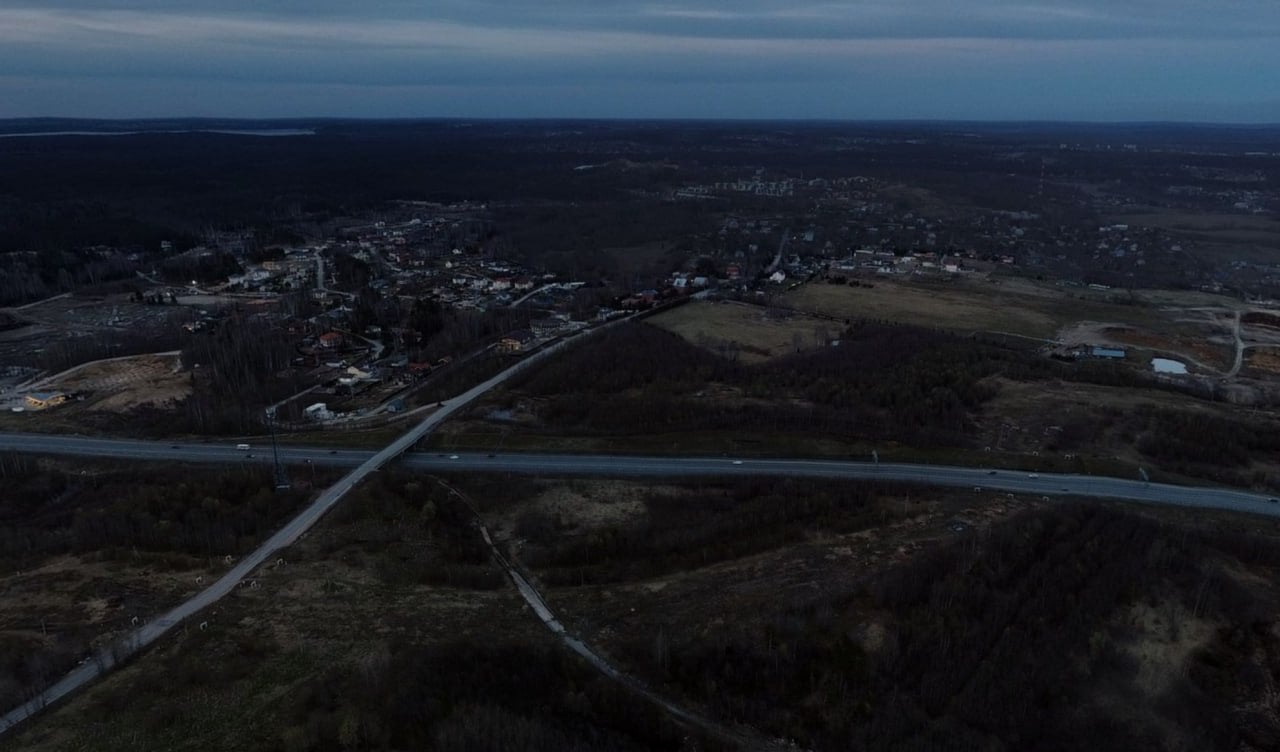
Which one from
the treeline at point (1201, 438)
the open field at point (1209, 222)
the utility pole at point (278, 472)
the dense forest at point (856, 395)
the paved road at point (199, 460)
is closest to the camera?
the paved road at point (199, 460)

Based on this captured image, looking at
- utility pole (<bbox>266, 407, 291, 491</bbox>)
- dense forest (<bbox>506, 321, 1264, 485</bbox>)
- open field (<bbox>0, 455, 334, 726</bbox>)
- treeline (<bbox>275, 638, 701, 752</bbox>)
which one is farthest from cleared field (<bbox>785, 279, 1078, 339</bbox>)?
treeline (<bbox>275, 638, 701, 752</bbox>)

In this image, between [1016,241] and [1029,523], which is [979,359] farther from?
[1016,241]

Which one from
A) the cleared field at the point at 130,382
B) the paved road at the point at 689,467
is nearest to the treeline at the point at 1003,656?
the paved road at the point at 689,467

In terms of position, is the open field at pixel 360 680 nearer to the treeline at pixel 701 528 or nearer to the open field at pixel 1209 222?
the treeline at pixel 701 528

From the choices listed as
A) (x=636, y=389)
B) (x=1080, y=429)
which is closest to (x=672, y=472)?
(x=636, y=389)

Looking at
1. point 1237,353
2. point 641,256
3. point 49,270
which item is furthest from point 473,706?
point 49,270

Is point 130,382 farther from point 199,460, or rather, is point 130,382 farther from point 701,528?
point 701,528
